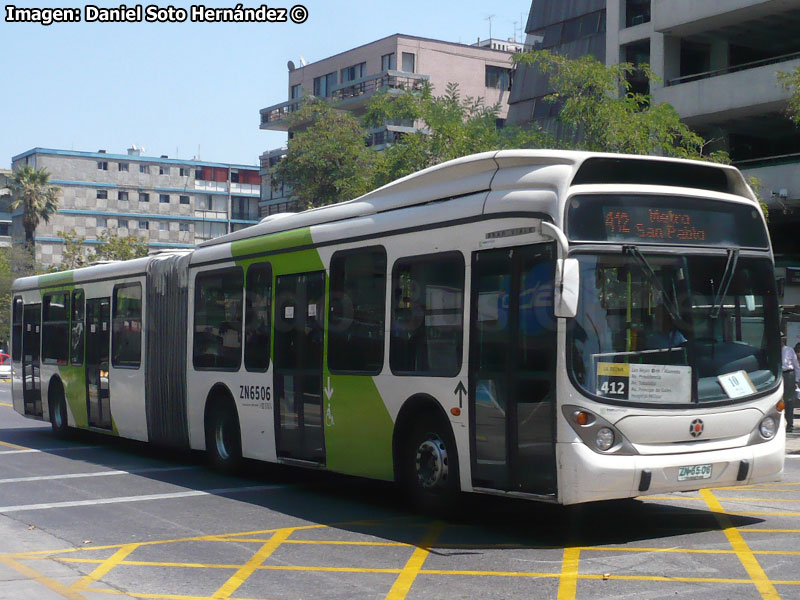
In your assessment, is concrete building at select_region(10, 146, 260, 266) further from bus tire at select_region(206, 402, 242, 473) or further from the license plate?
the license plate

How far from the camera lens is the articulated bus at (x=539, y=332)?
900 centimetres

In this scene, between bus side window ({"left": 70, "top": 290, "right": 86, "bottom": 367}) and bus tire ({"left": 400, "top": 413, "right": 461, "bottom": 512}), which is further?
bus side window ({"left": 70, "top": 290, "right": 86, "bottom": 367})

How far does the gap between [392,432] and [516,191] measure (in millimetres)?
2840

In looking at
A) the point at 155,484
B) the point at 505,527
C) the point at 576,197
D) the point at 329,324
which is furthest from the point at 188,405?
the point at 576,197

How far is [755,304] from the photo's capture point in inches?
389

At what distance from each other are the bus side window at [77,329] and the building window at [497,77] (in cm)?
5742

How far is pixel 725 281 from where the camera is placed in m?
9.66

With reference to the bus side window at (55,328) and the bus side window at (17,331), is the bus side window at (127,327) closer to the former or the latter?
the bus side window at (55,328)

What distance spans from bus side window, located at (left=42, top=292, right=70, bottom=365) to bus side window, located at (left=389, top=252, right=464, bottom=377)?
1083 centimetres

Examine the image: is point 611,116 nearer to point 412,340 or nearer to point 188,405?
point 188,405

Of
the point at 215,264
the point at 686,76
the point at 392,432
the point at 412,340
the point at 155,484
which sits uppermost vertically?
the point at 686,76

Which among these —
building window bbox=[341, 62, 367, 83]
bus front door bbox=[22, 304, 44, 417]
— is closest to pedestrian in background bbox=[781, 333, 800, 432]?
bus front door bbox=[22, 304, 44, 417]

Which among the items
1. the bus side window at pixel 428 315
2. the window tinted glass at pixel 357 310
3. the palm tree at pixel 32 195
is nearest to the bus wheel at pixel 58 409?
the window tinted glass at pixel 357 310

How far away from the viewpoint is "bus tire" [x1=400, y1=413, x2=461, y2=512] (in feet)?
33.7
